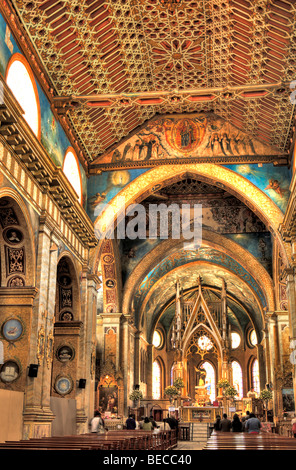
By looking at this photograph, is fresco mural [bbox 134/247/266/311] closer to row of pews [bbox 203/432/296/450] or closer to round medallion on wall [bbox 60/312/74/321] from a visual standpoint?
round medallion on wall [bbox 60/312/74/321]

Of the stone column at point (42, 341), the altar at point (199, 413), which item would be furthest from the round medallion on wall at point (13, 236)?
the altar at point (199, 413)

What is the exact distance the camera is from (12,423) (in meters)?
11.4

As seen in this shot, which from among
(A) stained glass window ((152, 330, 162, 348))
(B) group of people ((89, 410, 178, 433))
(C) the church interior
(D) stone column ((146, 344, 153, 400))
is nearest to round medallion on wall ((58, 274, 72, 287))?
(C) the church interior

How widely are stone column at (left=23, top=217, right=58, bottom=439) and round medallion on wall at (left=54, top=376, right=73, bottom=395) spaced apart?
324cm

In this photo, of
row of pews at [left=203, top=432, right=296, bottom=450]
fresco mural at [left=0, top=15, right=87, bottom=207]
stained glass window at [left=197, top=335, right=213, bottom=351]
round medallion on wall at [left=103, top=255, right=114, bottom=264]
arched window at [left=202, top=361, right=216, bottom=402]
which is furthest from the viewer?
arched window at [left=202, top=361, right=216, bottom=402]

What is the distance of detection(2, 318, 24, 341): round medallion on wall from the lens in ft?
41.5

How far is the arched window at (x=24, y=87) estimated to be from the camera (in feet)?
40.3

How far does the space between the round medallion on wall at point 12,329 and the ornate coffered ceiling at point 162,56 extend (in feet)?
21.1

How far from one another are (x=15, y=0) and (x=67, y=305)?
9723 millimetres

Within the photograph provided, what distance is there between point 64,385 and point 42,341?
4.00 metres

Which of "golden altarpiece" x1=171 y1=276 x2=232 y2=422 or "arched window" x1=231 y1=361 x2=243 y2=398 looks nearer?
"golden altarpiece" x1=171 y1=276 x2=232 y2=422

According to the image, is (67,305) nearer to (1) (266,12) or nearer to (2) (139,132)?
(2) (139,132)

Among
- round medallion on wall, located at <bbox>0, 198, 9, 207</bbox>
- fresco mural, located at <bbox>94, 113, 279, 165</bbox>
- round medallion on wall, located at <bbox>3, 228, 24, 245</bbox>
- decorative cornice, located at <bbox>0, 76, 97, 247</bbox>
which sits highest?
fresco mural, located at <bbox>94, 113, 279, 165</bbox>

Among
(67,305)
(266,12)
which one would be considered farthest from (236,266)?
(266,12)
